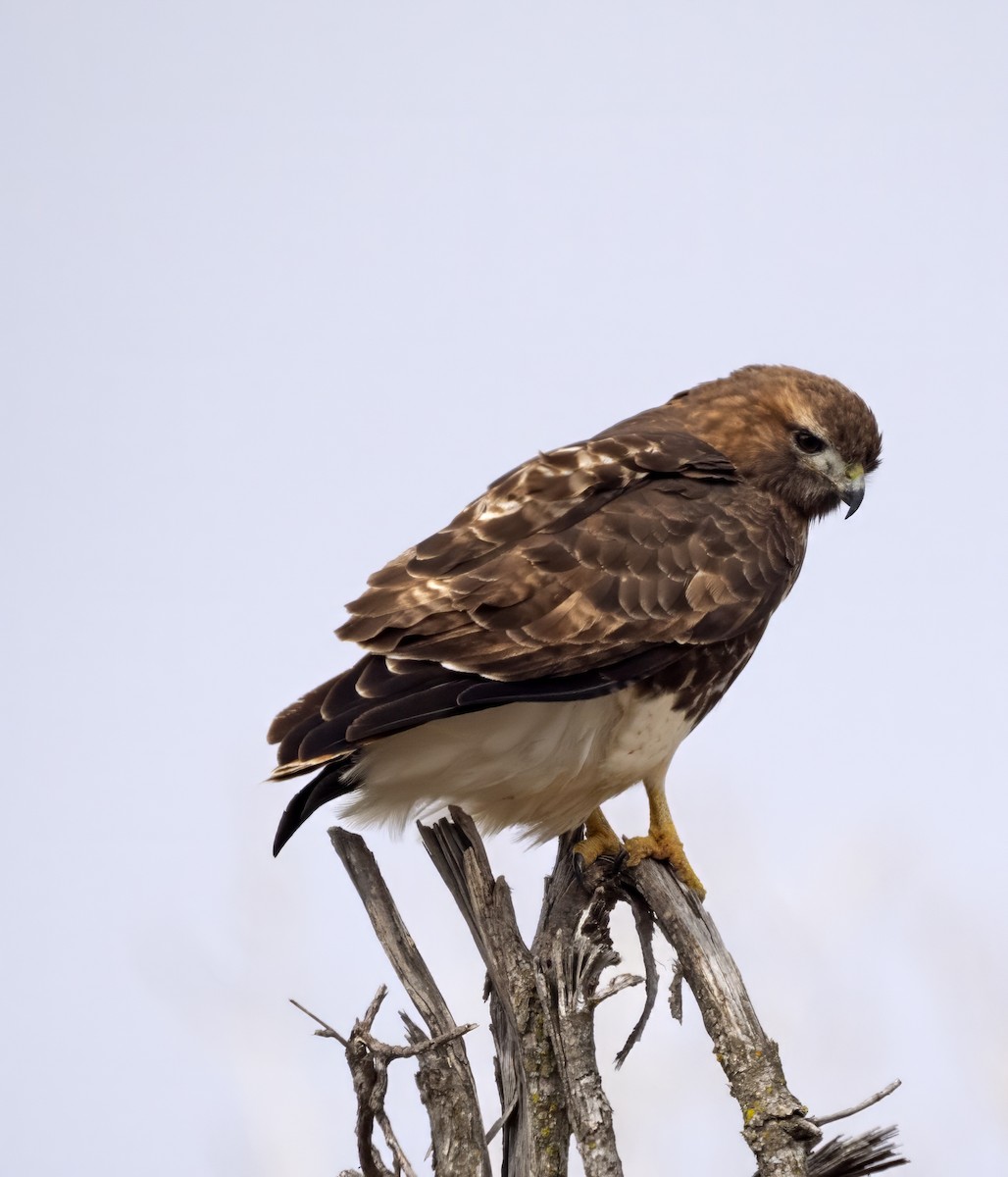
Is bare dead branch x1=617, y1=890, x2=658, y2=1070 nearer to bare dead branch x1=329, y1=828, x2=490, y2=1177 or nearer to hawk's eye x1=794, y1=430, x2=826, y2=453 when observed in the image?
bare dead branch x1=329, y1=828, x2=490, y2=1177

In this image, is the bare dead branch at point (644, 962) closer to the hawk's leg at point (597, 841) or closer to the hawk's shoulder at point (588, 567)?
the hawk's leg at point (597, 841)

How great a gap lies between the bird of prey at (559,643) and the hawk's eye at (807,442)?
270 millimetres

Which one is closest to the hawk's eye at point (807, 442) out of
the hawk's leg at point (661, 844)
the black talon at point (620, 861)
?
the hawk's leg at point (661, 844)

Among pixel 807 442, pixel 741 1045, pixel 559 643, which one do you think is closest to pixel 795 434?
pixel 807 442

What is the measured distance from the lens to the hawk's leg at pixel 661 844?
5867 millimetres

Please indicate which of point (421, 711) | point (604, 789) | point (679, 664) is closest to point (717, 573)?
point (679, 664)

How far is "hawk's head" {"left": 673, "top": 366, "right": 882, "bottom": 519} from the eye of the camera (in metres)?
6.53

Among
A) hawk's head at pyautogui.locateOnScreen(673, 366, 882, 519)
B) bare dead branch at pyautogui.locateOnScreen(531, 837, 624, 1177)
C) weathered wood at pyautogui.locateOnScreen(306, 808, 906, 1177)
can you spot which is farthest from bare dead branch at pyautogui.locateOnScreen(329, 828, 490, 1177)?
hawk's head at pyautogui.locateOnScreen(673, 366, 882, 519)

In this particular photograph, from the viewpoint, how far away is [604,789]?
19.0 feet

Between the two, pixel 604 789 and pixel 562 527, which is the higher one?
pixel 562 527

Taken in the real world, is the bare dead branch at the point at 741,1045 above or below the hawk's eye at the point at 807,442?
below

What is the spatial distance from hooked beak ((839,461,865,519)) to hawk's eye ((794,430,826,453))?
189mm

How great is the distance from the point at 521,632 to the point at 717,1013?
1.40 m

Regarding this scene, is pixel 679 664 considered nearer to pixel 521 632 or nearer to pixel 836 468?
pixel 521 632
